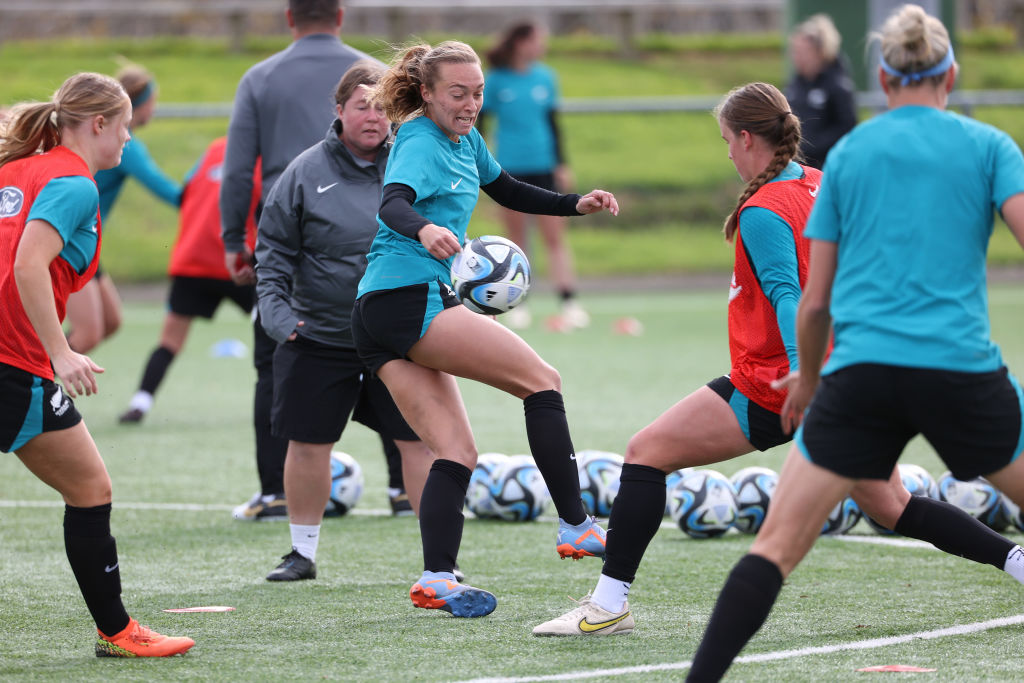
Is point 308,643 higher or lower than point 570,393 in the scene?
higher

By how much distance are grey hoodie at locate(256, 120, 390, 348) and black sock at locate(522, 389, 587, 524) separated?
1.18 meters

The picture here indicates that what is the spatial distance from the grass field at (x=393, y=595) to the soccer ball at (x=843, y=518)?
8cm

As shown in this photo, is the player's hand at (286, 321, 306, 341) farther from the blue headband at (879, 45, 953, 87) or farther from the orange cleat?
the blue headband at (879, 45, 953, 87)

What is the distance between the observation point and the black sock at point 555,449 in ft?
16.0

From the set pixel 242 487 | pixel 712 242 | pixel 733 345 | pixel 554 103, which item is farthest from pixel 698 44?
pixel 733 345

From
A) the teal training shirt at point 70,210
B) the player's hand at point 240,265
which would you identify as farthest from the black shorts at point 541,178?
the teal training shirt at point 70,210

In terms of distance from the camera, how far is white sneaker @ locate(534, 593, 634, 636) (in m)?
4.68

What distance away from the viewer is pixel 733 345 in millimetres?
4680

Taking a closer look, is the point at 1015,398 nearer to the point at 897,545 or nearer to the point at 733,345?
the point at 733,345

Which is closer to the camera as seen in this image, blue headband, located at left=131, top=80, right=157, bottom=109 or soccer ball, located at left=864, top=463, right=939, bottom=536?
soccer ball, located at left=864, top=463, right=939, bottom=536

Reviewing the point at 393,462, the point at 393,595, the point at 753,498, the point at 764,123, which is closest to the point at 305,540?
the point at 393,595

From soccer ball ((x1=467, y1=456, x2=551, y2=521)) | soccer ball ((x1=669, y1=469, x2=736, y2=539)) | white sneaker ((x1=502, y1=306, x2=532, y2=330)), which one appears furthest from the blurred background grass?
soccer ball ((x1=669, y1=469, x2=736, y2=539))

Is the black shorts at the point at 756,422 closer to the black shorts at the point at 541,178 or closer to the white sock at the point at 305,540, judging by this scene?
the white sock at the point at 305,540

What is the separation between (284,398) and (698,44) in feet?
88.6
